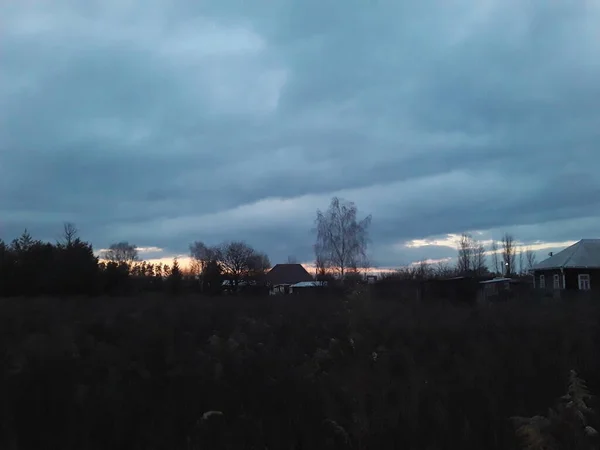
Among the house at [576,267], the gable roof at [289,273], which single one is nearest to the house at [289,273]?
the gable roof at [289,273]

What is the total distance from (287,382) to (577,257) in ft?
117

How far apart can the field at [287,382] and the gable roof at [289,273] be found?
63207 millimetres

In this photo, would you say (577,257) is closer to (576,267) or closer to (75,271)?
(576,267)

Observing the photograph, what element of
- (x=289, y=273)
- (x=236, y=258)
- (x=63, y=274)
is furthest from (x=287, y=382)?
(x=289, y=273)

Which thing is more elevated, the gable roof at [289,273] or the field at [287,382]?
the gable roof at [289,273]

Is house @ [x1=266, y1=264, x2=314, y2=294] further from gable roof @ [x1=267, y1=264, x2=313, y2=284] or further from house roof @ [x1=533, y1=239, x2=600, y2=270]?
house roof @ [x1=533, y1=239, x2=600, y2=270]

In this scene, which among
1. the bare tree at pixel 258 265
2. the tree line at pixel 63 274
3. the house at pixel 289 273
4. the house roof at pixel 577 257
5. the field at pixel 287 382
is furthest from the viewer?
the house at pixel 289 273

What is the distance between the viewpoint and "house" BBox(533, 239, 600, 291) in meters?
38.1

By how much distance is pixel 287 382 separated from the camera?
769 centimetres

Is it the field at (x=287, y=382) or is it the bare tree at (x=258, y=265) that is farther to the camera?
the bare tree at (x=258, y=265)

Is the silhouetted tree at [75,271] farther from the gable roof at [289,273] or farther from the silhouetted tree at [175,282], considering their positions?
the gable roof at [289,273]

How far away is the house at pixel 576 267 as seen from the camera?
38062 millimetres

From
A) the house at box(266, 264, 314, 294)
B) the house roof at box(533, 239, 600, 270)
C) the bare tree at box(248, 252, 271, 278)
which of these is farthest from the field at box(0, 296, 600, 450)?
the house at box(266, 264, 314, 294)

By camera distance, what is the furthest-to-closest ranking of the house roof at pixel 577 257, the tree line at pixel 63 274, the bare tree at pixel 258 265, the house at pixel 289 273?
the house at pixel 289 273, the bare tree at pixel 258 265, the house roof at pixel 577 257, the tree line at pixel 63 274
